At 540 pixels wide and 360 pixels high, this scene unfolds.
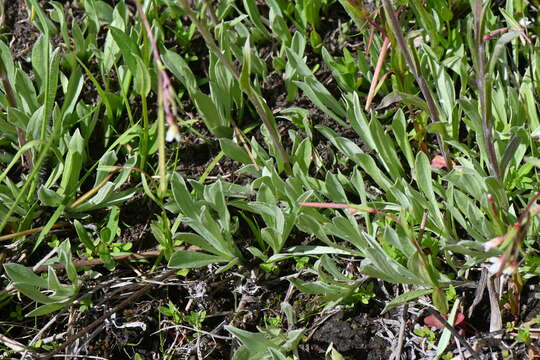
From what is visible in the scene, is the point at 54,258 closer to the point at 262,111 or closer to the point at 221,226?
the point at 221,226

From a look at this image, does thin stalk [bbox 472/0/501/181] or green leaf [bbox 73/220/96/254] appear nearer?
thin stalk [bbox 472/0/501/181]

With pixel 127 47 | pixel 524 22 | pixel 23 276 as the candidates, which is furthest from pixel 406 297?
pixel 127 47

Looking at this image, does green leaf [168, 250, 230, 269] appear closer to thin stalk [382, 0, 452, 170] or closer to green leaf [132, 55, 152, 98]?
green leaf [132, 55, 152, 98]

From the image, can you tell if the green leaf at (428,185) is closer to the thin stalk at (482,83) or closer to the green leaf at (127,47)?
the thin stalk at (482,83)

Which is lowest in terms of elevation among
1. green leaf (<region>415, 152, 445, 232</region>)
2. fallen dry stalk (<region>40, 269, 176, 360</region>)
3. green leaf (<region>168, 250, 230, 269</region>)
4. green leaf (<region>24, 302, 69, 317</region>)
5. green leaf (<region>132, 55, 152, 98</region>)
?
fallen dry stalk (<region>40, 269, 176, 360</region>)

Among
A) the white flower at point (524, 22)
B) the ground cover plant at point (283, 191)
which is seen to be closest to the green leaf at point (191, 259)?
the ground cover plant at point (283, 191)

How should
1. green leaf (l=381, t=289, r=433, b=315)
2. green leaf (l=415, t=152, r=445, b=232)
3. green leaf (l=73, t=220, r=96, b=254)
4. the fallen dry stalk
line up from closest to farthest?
1. green leaf (l=381, t=289, r=433, b=315)
2. green leaf (l=415, t=152, r=445, b=232)
3. the fallen dry stalk
4. green leaf (l=73, t=220, r=96, b=254)

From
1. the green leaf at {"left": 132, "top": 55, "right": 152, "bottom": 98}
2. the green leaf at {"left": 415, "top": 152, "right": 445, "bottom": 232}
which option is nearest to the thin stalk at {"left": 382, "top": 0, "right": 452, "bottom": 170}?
the green leaf at {"left": 415, "top": 152, "right": 445, "bottom": 232}
